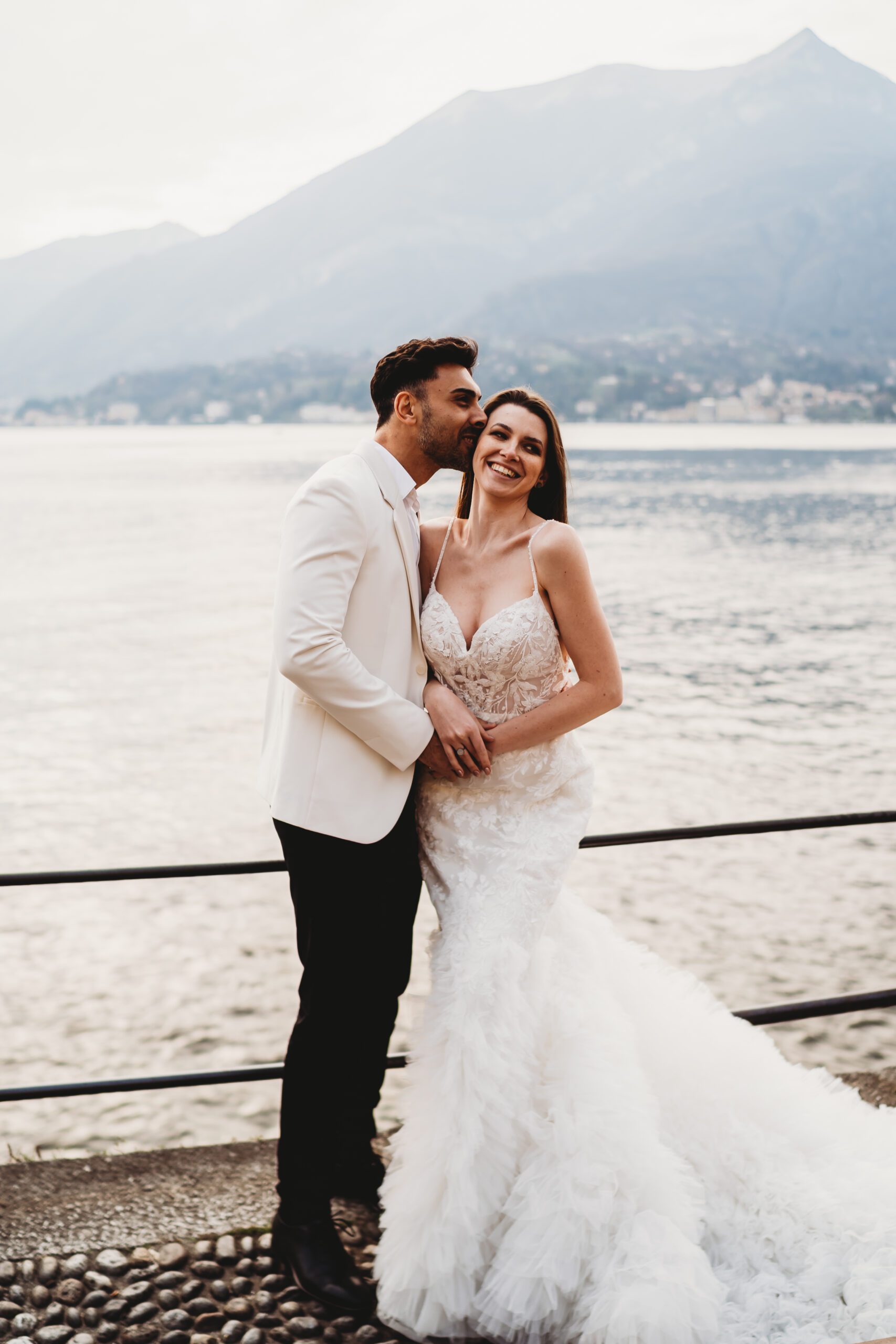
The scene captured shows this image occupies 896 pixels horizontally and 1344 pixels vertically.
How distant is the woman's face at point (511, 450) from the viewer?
279 cm

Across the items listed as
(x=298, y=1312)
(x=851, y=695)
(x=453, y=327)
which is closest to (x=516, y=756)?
(x=298, y=1312)

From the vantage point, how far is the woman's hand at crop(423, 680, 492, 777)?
2.68 m

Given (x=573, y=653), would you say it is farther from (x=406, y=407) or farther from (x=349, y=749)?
(x=406, y=407)

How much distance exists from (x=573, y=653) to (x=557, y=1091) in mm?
1053

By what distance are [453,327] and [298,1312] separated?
189769 mm

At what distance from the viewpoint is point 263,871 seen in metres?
2.86

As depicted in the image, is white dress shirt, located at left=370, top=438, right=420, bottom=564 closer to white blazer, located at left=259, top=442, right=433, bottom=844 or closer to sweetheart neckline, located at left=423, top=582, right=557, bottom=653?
white blazer, located at left=259, top=442, right=433, bottom=844

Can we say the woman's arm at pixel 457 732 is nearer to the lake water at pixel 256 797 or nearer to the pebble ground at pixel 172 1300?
the lake water at pixel 256 797

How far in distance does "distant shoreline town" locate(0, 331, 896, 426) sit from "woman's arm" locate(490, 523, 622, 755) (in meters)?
130

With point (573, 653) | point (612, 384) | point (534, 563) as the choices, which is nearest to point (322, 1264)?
point (573, 653)

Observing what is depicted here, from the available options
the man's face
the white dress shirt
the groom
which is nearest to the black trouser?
the groom

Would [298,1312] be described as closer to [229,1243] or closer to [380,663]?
[229,1243]

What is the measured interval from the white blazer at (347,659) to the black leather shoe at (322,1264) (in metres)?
1.00

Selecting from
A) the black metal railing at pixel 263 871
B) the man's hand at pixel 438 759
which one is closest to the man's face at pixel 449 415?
the man's hand at pixel 438 759
